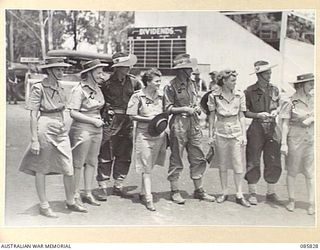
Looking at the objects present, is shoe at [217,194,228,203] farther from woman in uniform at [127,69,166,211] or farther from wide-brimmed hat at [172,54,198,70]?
wide-brimmed hat at [172,54,198,70]

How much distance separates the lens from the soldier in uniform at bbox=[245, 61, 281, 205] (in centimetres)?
229

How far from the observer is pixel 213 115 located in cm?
229

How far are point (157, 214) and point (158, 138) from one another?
1.10 feet

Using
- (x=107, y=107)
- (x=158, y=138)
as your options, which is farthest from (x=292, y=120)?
(x=107, y=107)

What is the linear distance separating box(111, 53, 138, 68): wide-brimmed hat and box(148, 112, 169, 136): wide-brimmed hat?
26 cm

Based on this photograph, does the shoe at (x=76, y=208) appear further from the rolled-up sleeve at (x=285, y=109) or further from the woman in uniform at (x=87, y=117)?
the rolled-up sleeve at (x=285, y=109)

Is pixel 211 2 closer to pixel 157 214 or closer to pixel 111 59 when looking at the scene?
pixel 111 59

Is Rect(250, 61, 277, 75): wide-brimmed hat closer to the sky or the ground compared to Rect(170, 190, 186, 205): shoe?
closer to the sky

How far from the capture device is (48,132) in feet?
7.12

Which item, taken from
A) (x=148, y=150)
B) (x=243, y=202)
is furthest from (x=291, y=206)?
(x=148, y=150)

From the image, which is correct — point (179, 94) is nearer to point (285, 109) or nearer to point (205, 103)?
point (205, 103)

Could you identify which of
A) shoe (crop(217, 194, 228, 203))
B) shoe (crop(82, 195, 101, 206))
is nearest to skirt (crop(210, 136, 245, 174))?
shoe (crop(217, 194, 228, 203))

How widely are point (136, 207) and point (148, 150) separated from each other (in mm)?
261

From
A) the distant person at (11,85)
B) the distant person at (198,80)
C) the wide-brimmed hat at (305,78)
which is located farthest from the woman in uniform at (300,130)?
the distant person at (11,85)
